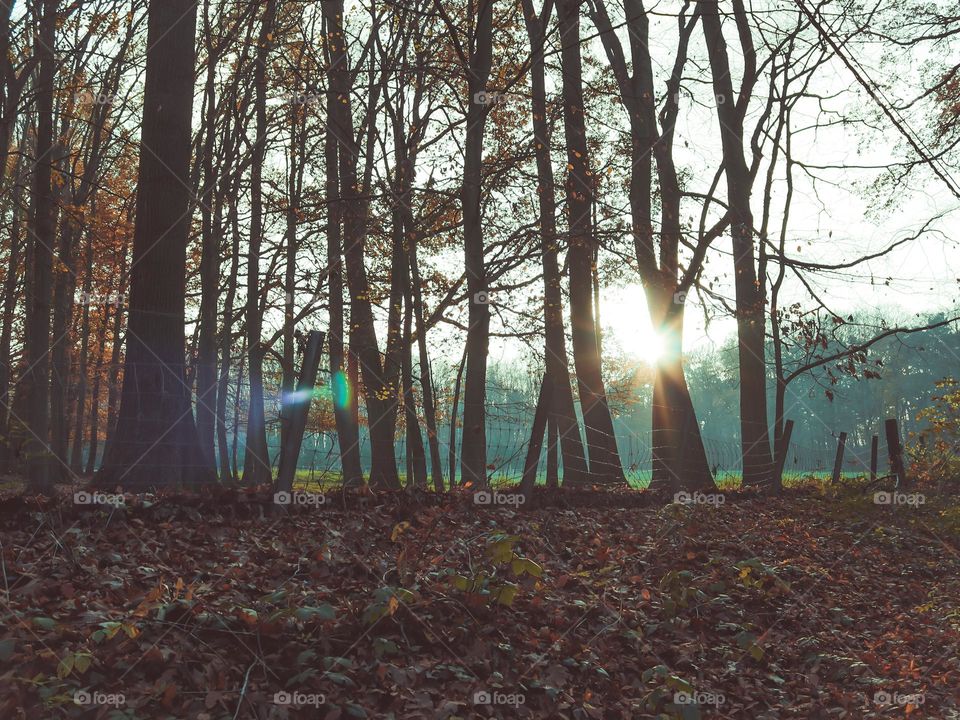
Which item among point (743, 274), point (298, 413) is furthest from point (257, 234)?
point (298, 413)

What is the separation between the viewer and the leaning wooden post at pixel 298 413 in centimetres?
633

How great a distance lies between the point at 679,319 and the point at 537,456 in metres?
8.32

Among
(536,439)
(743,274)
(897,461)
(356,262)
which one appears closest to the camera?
(536,439)

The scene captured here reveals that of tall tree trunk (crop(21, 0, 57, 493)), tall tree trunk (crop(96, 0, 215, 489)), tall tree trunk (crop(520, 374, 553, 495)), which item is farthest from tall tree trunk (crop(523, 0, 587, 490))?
tall tree trunk (crop(21, 0, 57, 493))

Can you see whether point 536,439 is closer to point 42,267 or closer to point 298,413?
point 298,413

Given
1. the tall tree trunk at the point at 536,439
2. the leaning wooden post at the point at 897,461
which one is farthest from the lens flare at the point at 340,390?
the leaning wooden post at the point at 897,461

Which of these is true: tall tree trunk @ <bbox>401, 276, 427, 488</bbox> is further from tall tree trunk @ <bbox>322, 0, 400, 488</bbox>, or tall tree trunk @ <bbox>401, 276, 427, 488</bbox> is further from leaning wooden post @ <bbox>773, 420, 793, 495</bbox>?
leaning wooden post @ <bbox>773, 420, 793, 495</bbox>

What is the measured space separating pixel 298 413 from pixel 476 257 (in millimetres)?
5579

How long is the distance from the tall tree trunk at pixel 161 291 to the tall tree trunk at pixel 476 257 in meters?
3.66

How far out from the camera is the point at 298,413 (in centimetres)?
638

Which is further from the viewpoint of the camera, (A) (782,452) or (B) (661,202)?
(B) (661,202)

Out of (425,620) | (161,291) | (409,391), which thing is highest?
(161,291)

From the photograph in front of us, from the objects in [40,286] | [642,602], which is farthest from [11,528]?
[40,286]

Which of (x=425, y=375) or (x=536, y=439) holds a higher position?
(x=425, y=375)
